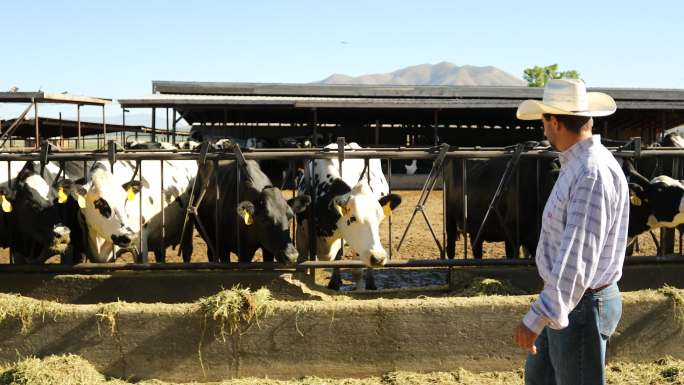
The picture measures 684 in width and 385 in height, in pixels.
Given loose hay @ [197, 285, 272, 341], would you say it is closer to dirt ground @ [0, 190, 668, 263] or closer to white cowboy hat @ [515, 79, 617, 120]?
white cowboy hat @ [515, 79, 617, 120]

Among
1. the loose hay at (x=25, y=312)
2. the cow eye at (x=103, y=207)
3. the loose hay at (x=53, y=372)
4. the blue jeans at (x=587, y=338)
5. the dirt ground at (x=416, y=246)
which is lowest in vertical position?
the dirt ground at (x=416, y=246)

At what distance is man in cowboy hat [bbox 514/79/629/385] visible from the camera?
9.80 ft

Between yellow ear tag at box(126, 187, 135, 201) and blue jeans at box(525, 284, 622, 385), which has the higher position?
yellow ear tag at box(126, 187, 135, 201)

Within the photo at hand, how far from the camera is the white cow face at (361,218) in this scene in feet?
22.0

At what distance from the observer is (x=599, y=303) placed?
3143 millimetres

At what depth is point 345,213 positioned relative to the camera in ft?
22.8

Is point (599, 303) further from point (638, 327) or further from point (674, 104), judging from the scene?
point (674, 104)

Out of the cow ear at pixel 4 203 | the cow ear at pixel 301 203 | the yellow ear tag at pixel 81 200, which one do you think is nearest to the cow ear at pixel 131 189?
the yellow ear tag at pixel 81 200

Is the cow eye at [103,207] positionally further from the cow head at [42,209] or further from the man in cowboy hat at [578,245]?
the man in cowboy hat at [578,245]

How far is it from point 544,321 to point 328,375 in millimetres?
2760

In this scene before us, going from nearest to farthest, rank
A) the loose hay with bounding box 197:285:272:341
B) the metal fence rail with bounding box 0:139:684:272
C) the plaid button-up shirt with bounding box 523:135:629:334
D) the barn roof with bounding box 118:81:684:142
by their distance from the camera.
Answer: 1. the plaid button-up shirt with bounding box 523:135:629:334
2. the loose hay with bounding box 197:285:272:341
3. the metal fence rail with bounding box 0:139:684:272
4. the barn roof with bounding box 118:81:684:142

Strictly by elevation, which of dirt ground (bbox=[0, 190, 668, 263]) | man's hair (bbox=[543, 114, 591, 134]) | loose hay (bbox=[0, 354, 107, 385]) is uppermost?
man's hair (bbox=[543, 114, 591, 134])

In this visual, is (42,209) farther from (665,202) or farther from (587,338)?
(665,202)

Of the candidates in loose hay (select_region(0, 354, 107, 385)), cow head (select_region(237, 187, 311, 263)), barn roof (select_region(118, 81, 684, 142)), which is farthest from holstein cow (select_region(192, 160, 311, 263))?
barn roof (select_region(118, 81, 684, 142))
